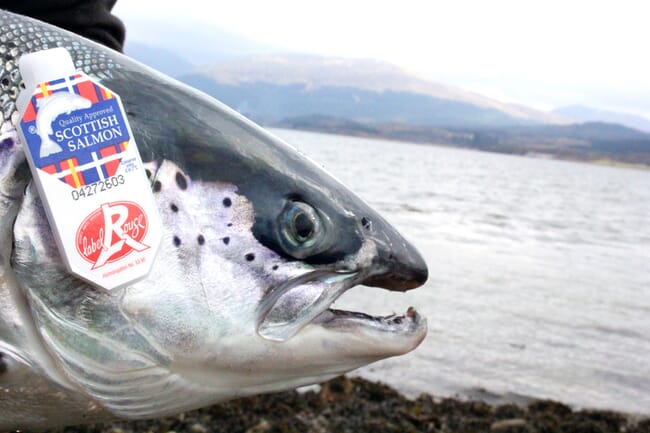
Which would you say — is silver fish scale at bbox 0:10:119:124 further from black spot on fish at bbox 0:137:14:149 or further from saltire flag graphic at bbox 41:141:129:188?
saltire flag graphic at bbox 41:141:129:188

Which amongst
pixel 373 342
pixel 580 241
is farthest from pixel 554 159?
pixel 373 342

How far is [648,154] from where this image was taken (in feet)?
588

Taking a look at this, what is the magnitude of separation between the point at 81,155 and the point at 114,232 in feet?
0.71

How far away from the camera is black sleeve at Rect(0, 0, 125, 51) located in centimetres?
257

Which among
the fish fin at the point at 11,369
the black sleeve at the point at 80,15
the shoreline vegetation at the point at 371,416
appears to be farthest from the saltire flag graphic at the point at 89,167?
the shoreline vegetation at the point at 371,416

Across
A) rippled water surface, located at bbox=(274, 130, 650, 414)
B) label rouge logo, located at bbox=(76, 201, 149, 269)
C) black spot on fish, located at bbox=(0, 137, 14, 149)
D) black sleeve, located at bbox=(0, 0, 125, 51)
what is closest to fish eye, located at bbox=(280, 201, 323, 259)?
label rouge logo, located at bbox=(76, 201, 149, 269)

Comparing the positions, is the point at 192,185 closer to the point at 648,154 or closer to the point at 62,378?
the point at 62,378

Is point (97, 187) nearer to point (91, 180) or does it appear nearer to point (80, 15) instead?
point (91, 180)

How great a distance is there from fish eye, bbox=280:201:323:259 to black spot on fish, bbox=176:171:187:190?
0.29 metres

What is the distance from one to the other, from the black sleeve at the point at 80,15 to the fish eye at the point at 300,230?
146 cm

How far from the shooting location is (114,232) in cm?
173

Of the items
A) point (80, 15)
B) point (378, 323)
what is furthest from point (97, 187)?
point (80, 15)

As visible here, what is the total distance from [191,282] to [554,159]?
19363cm

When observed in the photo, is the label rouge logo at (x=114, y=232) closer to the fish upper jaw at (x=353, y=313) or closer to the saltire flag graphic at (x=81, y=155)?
the saltire flag graphic at (x=81, y=155)
